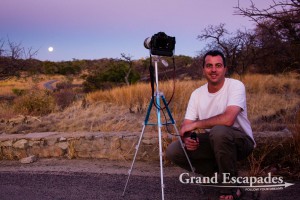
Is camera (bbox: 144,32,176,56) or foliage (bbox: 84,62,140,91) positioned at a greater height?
camera (bbox: 144,32,176,56)

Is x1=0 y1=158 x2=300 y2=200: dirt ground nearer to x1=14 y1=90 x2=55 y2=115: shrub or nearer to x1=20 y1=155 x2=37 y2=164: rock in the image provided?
x1=20 y1=155 x2=37 y2=164: rock

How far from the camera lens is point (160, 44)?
396cm

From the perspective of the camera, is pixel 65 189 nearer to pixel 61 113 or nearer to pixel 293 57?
pixel 293 57

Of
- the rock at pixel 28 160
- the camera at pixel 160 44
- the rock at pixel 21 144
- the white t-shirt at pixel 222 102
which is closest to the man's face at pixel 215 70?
the white t-shirt at pixel 222 102

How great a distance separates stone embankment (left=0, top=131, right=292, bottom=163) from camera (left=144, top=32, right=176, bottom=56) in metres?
1.71

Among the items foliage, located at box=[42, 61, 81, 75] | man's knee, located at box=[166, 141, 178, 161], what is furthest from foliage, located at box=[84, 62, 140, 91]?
foliage, located at box=[42, 61, 81, 75]

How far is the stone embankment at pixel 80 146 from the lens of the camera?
554 cm

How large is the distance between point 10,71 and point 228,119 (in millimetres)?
12000

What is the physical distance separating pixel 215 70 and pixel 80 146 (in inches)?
112

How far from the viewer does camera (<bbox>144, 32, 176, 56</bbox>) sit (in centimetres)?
391

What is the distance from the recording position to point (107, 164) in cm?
546

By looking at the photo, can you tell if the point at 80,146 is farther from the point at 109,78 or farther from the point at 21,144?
the point at 109,78

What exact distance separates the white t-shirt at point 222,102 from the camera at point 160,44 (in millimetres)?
558

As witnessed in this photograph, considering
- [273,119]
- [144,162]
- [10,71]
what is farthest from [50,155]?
[10,71]
